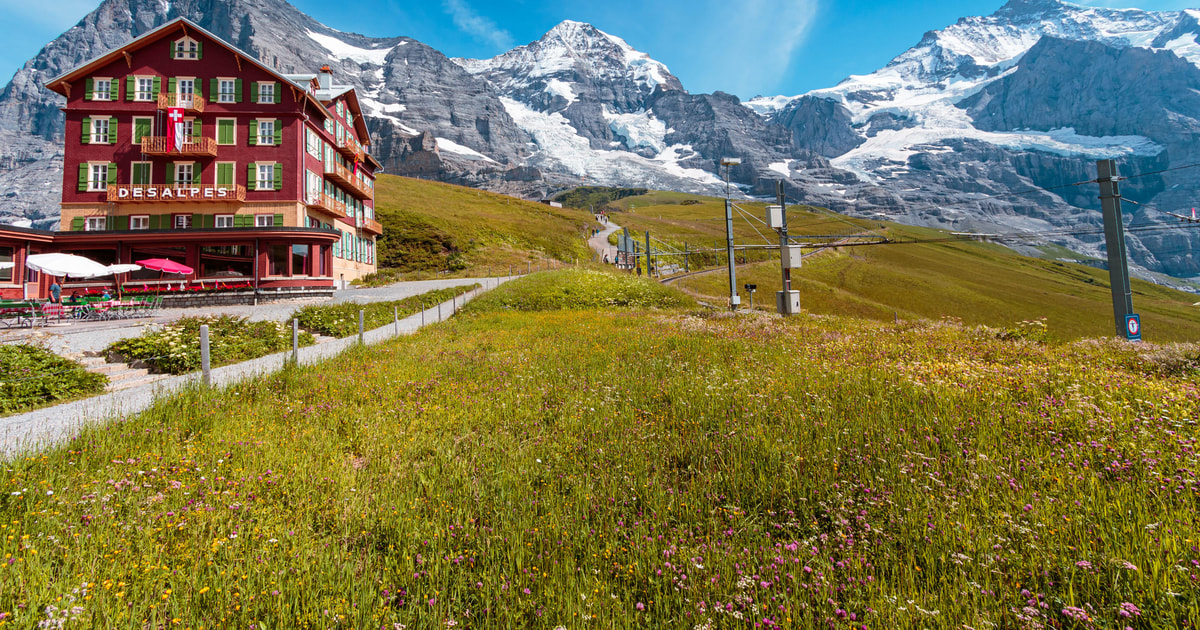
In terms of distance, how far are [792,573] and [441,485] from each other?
3.31 m

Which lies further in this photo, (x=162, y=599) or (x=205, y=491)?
(x=205, y=491)

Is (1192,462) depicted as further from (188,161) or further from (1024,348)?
(188,161)

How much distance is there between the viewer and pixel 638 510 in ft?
14.0

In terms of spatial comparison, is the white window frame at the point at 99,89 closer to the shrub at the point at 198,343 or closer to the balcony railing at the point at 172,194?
the balcony railing at the point at 172,194

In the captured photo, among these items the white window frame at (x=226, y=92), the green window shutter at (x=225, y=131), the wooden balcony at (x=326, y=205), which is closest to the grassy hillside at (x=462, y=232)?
the wooden balcony at (x=326, y=205)

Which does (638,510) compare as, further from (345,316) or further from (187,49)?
(187,49)

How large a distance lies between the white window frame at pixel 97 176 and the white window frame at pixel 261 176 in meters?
10.5

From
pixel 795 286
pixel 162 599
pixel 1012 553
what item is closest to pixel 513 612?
pixel 162 599

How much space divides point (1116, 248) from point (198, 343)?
2778cm

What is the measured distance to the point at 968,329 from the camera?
15984mm

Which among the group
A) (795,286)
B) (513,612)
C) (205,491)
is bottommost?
(513,612)

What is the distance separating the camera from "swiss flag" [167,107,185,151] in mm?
35003

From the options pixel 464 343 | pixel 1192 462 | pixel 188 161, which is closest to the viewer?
pixel 1192 462

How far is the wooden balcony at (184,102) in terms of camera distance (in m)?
36.1
